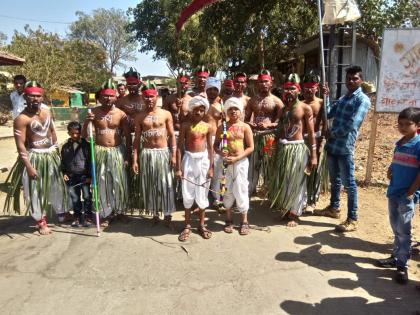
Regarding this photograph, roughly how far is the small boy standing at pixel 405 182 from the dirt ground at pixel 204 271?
276mm

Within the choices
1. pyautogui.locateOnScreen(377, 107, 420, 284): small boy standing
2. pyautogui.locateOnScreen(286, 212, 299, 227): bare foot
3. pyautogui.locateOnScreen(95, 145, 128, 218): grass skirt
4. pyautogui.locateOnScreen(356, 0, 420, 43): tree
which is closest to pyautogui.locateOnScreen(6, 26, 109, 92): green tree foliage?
pyautogui.locateOnScreen(356, 0, 420, 43): tree

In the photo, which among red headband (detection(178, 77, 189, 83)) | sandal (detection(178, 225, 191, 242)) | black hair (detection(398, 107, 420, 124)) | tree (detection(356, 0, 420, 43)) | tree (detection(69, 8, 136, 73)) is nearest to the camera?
black hair (detection(398, 107, 420, 124))

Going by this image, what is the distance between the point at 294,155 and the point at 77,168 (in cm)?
273

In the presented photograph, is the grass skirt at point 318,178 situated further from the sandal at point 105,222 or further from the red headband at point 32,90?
the red headband at point 32,90

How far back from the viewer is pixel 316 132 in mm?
5137

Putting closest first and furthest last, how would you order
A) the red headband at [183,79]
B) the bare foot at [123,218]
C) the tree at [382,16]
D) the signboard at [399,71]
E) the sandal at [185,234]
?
1. the sandal at [185,234]
2. the bare foot at [123,218]
3. the signboard at [399,71]
4. the red headband at [183,79]
5. the tree at [382,16]

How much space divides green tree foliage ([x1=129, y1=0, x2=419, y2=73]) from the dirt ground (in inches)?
169

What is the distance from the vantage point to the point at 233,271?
3574 millimetres

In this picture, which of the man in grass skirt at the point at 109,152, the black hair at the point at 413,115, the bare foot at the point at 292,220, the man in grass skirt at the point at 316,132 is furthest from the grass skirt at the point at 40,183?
the black hair at the point at 413,115

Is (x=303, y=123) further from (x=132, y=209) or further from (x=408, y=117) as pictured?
(x=132, y=209)

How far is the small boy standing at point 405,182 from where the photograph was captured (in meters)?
3.30

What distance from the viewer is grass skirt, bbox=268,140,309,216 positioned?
4684 millimetres

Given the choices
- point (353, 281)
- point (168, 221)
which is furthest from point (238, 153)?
point (353, 281)

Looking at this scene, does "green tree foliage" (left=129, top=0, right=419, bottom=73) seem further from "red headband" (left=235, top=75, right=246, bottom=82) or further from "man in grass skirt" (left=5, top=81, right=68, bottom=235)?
"man in grass skirt" (left=5, top=81, right=68, bottom=235)
